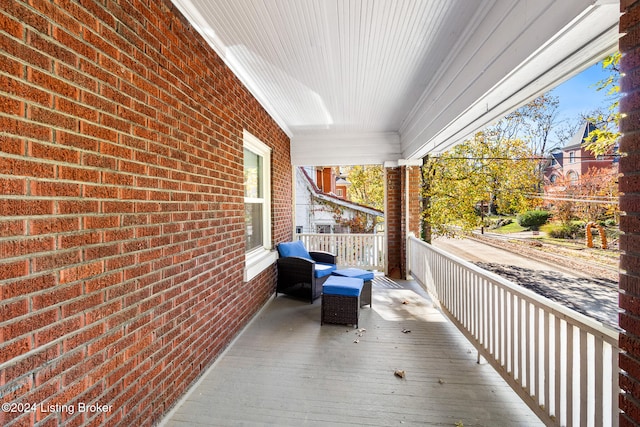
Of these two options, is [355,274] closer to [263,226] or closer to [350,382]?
[263,226]

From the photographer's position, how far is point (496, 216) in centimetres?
468

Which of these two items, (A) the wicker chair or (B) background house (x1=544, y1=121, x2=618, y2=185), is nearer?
(B) background house (x1=544, y1=121, x2=618, y2=185)

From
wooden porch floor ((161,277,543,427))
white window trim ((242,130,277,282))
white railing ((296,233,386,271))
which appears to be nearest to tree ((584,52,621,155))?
wooden porch floor ((161,277,543,427))

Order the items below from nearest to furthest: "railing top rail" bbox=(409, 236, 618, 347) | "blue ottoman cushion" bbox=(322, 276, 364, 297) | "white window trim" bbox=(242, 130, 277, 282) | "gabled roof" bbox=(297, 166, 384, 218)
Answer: "railing top rail" bbox=(409, 236, 618, 347) < "blue ottoman cushion" bbox=(322, 276, 364, 297) < "white window trim" bbox=(242, 130, 277, 282) < "gabled roof" bbox=(297, 166, 384, 218)

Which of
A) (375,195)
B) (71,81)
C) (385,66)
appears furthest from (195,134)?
(375,195)

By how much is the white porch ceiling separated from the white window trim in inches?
25.9

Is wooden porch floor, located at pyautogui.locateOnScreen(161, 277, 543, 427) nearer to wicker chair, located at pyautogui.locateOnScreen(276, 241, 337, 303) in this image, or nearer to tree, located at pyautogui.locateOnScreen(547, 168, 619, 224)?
wicker chair, located at pyautogui.locateOnScreen(276, 241, 337, 303)

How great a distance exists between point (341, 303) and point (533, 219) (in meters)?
2.45

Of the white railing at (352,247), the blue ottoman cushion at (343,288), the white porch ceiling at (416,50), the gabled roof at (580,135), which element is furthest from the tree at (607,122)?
the white railing at (352,247)

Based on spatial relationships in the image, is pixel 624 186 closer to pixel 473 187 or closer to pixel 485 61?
pixel 485 61

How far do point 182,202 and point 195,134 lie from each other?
0.60 meters

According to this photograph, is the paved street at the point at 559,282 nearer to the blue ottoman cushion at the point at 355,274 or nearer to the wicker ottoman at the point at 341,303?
the blue ottoman cushion at the point at 355,274

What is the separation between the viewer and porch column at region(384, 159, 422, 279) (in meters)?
5.49

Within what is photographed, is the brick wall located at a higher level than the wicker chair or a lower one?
higher
